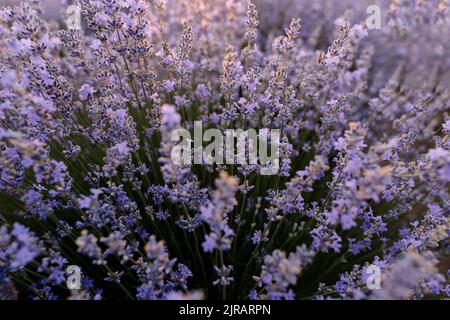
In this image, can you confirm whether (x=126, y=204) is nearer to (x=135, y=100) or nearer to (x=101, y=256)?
(x=101, y=256)

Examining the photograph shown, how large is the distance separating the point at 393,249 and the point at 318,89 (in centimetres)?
148

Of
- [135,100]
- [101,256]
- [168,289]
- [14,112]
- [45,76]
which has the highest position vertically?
[135,100]

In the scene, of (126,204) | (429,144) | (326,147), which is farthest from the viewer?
(429,144)

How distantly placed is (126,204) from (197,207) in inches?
17.2

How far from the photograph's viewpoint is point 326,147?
2.93 m

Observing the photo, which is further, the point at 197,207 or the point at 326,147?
the point at 326,147

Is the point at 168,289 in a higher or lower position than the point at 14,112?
lower

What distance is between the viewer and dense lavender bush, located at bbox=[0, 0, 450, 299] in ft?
5.82

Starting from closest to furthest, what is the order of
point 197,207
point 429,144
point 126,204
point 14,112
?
point 14,112 → point 126,204 → point 197,207 → point 429,144

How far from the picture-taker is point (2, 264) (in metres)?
1.85

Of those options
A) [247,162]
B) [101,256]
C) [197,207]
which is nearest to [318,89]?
[247,162]

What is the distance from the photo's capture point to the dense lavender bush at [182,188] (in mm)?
1774

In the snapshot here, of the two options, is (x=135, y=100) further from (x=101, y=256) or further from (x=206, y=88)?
(x=101, y=256)

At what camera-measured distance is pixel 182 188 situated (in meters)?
2.01
